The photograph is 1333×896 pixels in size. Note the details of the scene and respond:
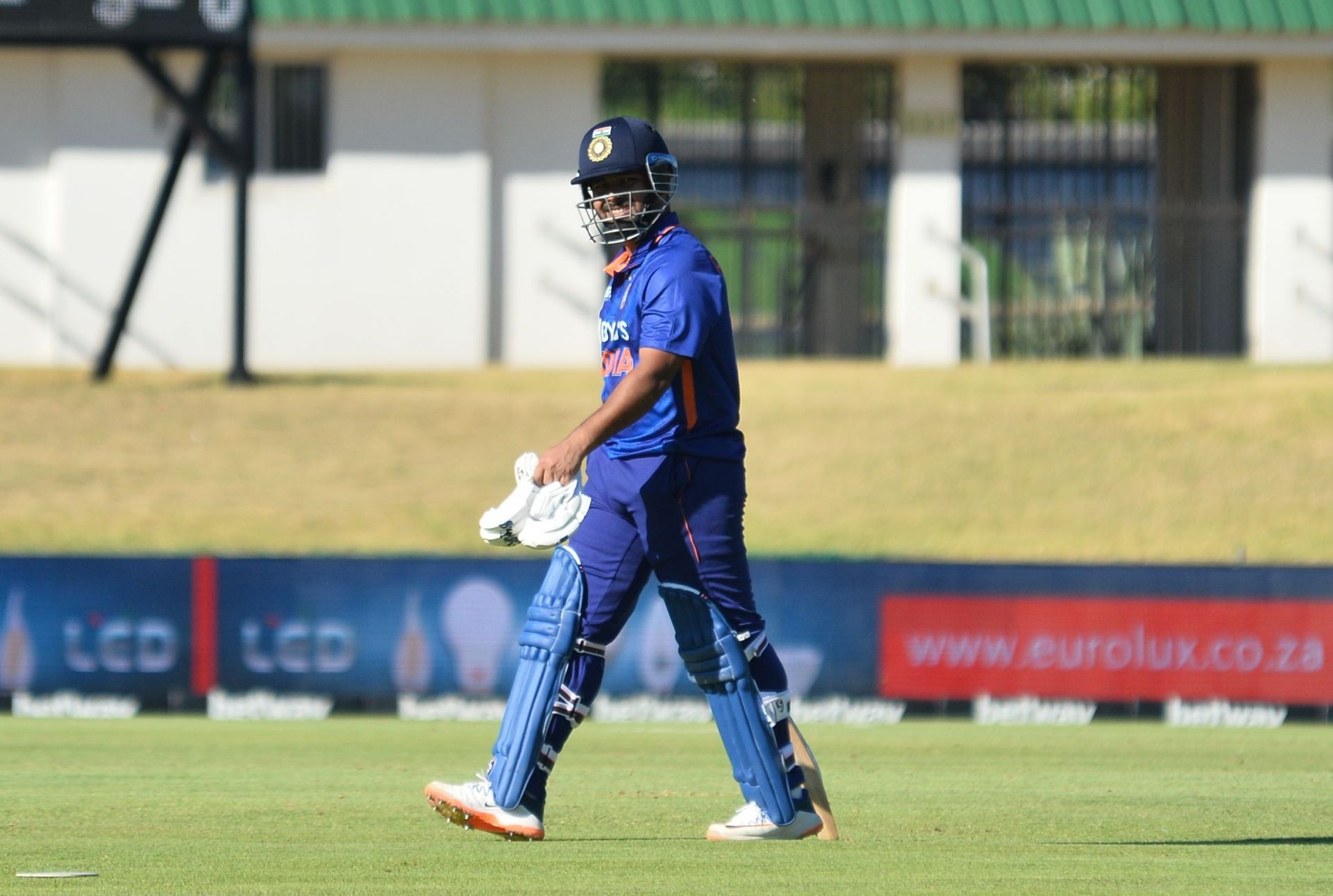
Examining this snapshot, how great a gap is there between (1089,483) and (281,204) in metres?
9.74

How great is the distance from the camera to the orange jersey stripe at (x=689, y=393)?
5.52 meters

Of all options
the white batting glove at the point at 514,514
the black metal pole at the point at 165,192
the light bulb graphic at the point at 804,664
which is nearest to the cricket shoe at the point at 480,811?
the white batting glove at the point at 514,514

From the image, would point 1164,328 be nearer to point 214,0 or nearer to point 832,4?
point 832,4

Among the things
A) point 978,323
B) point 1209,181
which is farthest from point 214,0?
point 1209,181

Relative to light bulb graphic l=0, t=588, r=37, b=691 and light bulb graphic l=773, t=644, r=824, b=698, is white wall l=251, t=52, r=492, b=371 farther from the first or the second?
light bulb graphic l=773, t=644, r=824, b=698

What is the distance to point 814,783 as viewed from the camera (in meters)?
5.80

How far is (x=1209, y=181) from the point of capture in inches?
971

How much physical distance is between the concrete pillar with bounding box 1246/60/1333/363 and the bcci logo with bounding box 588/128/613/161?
63.1 feet

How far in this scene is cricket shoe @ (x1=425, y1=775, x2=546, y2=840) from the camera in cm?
553

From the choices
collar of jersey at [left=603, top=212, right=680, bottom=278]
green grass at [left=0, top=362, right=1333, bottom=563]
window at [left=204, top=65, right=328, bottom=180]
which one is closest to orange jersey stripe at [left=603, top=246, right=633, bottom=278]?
collar of jersey at [left=603, top=212, right=680, bottom=278]

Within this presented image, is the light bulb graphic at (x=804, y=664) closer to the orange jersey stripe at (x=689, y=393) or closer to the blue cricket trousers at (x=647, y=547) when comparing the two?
the blue cricket trousers at (x=647, y=547)

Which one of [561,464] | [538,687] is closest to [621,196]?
[561,464]

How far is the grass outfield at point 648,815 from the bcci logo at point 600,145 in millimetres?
1919

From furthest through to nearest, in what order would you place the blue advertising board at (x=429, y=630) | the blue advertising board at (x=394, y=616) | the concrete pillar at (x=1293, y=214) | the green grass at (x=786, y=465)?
1. the concrete pillar at (x=1293, y=214)
2. the green grass at (x=786, y=465)
3. the blue advertising board at (x=429, y=630)
4. the blue advertising board at (x=394, y=616)
